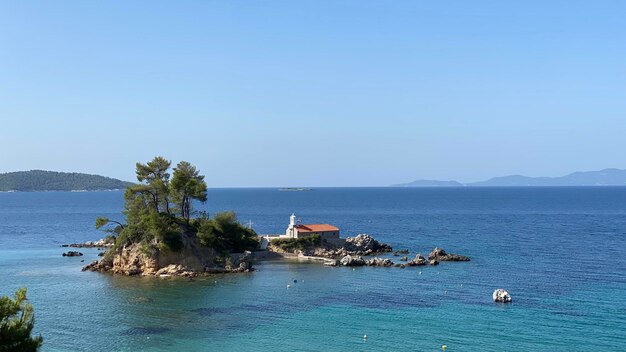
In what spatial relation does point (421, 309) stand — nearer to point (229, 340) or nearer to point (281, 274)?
point (229, 340)

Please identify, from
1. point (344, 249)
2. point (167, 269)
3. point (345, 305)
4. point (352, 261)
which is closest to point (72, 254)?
point (167, 269)

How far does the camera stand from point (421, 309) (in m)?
58.3

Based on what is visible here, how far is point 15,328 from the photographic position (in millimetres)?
27203

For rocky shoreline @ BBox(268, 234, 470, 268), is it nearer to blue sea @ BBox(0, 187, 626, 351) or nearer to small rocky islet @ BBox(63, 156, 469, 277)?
small rocky islet @ BBox(63, 156, 469, 277)

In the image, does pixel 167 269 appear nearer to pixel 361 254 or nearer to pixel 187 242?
pixel 187 242

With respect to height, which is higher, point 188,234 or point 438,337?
point 188,234

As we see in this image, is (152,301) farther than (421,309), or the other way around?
(152,301)

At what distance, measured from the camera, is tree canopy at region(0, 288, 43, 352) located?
88.1 ft

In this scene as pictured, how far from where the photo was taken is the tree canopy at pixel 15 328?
88.1ft

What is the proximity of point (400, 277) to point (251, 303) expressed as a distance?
80.0 feet

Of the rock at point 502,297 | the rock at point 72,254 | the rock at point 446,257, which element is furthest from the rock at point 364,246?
the rock at point 72,254

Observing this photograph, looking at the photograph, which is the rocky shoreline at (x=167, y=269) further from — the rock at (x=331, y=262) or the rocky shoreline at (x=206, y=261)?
the rock at (x=331, y=262)

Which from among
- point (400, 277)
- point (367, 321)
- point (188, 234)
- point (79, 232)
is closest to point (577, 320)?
point (367, 321)

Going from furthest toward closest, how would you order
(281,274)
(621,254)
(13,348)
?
(621,254) < (281,274) < (13,348)
